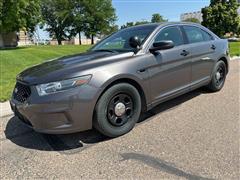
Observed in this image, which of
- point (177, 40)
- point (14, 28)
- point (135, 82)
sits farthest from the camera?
point (14, 28)

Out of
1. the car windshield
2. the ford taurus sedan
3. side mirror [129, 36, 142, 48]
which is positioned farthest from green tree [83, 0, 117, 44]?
side mirror [129, 36, 142, 48]

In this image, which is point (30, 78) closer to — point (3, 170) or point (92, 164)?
point (3, 170)

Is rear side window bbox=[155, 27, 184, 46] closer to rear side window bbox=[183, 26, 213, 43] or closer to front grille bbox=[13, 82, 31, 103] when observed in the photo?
rear side window bbox=[183, 26, 213, 43]

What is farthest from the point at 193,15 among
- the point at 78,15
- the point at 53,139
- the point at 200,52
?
the point at 53,139

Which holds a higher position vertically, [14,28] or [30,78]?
[14,28]

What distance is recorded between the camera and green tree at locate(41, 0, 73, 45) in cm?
6492

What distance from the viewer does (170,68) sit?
4.34 meters

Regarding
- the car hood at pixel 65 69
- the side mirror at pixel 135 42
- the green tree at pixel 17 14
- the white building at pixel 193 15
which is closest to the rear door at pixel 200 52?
the side mirror at pixel 135 42

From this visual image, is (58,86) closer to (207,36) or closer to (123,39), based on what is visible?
(123,39)

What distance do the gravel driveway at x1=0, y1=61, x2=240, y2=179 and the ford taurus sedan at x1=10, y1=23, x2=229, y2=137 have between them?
316 millimetres

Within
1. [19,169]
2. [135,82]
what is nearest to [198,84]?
[135,82]

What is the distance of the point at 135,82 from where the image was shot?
3857mm

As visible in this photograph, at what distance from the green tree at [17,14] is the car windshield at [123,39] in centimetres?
2285

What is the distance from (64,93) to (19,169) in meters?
1.00
